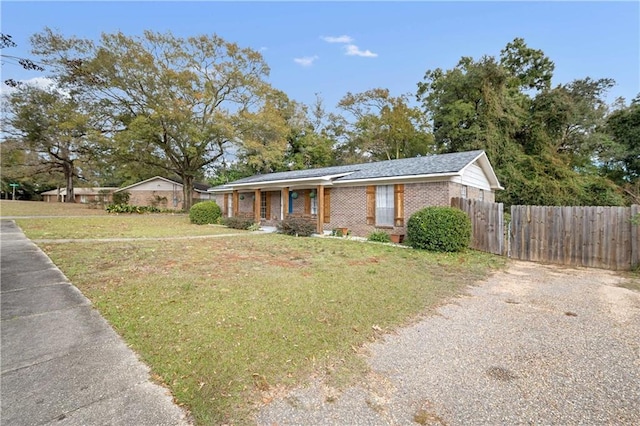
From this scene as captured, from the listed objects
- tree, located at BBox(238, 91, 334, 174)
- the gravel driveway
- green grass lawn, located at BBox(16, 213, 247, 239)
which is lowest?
the gravel driveway

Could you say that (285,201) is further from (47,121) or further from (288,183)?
(47,121)

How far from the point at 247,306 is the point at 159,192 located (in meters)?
37.0

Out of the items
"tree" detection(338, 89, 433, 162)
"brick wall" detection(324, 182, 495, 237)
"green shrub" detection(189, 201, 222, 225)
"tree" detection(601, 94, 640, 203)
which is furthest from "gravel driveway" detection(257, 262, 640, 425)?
"tree" detection(338, 89, 433, 162)

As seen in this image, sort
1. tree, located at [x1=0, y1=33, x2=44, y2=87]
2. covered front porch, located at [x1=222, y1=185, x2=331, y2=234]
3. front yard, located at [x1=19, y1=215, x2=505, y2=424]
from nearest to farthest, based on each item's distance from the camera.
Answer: front yard, located at [x1=19, y1=215, x2=505, y2=424]
tree, located at [x1=0, y1=33, x2=44, y2=87]
covered front porch, located at [x1=222, y1=185, x2=331, y2=234]

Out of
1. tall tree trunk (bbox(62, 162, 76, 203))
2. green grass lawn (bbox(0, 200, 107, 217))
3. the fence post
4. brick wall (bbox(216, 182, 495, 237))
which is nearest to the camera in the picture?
the fence post

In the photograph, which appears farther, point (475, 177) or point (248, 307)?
point (475, 177)

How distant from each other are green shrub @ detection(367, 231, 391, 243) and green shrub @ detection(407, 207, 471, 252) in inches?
82.5

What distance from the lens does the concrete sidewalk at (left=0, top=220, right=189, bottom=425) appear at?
2.14 m

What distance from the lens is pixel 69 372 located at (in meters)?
2.65

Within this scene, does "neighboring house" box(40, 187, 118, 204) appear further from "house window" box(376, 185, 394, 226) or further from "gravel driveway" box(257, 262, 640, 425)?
"gravel driveway" box(257, 262, 640, 425)

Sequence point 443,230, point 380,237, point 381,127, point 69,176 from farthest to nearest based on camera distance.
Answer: point 69,176
point 381,127
point 380,237
point 443,230

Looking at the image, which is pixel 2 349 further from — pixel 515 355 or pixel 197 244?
pixel 197 244

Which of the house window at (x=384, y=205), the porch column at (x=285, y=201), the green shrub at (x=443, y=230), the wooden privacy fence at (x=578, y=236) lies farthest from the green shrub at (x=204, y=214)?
the wooden privacy fence at (x=578, y=236)

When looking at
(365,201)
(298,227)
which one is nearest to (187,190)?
(298,227)
